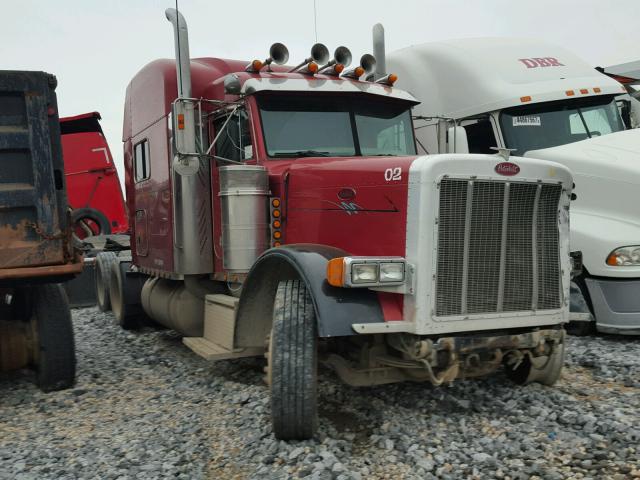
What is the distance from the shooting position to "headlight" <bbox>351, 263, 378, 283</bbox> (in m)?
3.61

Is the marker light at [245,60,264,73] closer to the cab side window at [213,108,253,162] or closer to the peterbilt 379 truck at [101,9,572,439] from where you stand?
the peterbilt 379 truck at [101,9,572,439]

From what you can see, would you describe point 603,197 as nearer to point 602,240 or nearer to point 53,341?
point 602,240

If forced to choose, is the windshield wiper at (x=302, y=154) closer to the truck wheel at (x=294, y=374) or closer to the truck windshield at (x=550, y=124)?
the truck wheel at (x=294, y=374)

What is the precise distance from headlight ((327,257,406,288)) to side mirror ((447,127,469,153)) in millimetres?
2529

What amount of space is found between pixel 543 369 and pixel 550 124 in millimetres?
3829

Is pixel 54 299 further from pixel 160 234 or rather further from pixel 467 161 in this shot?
pixel 467 161

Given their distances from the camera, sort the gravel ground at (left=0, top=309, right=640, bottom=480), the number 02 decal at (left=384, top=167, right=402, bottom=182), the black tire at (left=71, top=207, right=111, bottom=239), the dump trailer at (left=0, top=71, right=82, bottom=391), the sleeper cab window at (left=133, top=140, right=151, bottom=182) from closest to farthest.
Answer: the gravel ground at (left=0, top=309, right=640, bottom=480)
the number 02 decal at (left=384, top=167, right=402, bottom=182)
the dump trailer at (left=0, top=71, right=82, bottom=391)
the sleeper cab window at (left=133, top=140, right=151, bottom=182)
the black tire at (left=71, top=207, right=111, bottom=239)

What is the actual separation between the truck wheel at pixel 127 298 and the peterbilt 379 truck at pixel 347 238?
6.38ft

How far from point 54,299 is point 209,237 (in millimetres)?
1389

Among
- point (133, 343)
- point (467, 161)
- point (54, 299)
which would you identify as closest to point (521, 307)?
point (467, 161)

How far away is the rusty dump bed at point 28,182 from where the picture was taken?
4773 millimetres

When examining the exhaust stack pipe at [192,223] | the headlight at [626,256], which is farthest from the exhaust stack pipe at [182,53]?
the headlight at [626,256]

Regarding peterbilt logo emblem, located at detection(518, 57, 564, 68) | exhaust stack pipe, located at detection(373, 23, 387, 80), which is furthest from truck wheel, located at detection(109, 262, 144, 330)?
peterbilt logo emblem, located at detection(518, 57, 564, 68)

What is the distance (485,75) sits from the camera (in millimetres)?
7719
